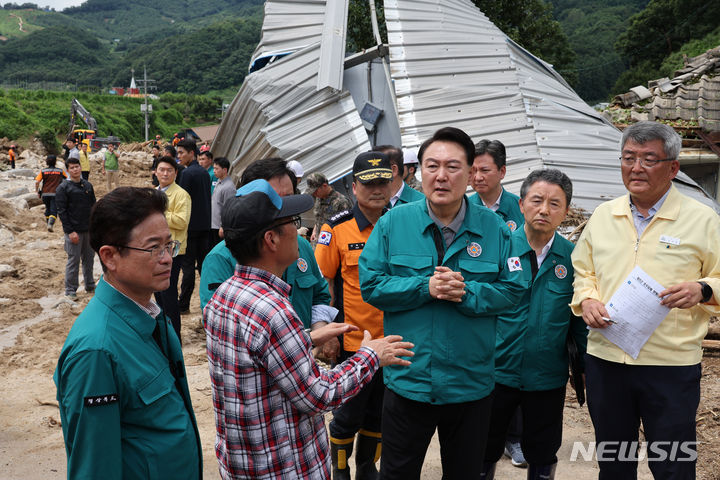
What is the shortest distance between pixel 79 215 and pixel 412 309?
7251 millimetres

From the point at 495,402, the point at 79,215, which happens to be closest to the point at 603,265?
the point at 495,402

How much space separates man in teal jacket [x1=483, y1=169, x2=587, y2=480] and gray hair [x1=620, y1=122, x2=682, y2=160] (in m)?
0.57

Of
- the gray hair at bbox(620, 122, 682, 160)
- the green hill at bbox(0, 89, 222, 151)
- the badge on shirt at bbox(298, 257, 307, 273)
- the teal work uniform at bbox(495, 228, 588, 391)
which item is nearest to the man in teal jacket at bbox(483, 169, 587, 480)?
the teal work uniform at bbox(495, 228, 588, 391)

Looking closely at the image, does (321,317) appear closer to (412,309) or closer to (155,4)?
(412,309)

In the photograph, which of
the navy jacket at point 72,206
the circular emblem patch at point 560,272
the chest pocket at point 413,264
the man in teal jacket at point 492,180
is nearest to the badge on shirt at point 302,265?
the chest pocket at point 413,264

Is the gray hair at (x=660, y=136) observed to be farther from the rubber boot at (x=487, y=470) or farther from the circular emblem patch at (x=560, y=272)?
the rubber boot at (x=487, y=470)

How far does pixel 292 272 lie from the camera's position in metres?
3.14

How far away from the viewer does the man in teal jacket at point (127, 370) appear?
1688 millimetres

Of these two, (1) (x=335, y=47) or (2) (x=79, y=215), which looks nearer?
(2) (x=79, y=215)

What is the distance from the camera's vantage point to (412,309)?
2.61 m

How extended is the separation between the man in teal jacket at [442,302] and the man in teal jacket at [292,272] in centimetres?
51

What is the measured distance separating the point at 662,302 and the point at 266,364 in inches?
72.5

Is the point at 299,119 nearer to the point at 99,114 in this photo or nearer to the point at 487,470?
the point at 487,470

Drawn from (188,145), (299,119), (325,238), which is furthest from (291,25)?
(325,238)
